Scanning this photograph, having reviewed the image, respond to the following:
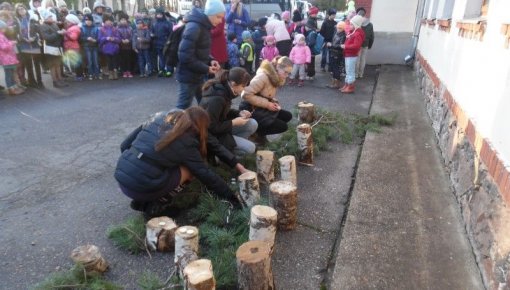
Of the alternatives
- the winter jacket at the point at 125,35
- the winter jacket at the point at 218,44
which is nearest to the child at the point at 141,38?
the winter jacket at the point at 125,35

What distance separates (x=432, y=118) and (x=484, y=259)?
361 centimetres

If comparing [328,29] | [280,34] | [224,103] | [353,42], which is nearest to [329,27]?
[328,29]

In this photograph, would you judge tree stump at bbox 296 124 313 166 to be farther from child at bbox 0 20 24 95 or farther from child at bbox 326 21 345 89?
child at bbox 0 20 24 95

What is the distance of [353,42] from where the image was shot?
789 centimetres

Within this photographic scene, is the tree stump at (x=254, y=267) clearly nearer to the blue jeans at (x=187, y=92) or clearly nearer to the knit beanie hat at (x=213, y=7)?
the blue jeans at (x=187, y=92)

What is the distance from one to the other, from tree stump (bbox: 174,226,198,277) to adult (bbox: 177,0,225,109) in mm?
2483

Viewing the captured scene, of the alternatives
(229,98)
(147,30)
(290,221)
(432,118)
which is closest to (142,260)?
(290,221)

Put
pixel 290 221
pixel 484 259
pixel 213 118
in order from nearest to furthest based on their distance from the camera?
pixel 484 259, pixel 290 221, pixel 213 118

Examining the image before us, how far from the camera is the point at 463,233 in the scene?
3.08m

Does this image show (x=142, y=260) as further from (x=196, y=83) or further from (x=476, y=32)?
(x=476, y=32)

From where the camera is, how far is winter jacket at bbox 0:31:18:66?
23.6ft

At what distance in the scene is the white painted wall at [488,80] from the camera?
2693 millimetres

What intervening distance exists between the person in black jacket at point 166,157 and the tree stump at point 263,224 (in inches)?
21.3

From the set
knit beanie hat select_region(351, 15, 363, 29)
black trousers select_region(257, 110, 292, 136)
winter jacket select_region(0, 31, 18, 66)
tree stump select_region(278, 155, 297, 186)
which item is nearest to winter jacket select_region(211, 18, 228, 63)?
black trousers select_region(257, 110, 292, 136)
